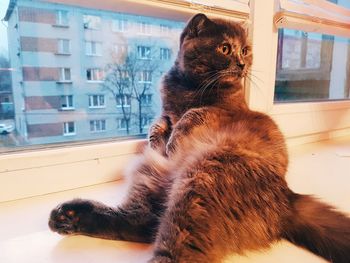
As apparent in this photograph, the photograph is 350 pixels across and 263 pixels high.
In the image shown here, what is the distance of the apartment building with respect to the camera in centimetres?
92

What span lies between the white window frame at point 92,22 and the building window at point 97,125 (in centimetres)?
34

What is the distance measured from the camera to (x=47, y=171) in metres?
0.88

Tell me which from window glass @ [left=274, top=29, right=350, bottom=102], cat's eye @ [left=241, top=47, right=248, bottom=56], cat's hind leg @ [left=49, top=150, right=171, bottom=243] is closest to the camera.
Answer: cat's hind leg @ [left=49, top=150, right=171, bottom=243]

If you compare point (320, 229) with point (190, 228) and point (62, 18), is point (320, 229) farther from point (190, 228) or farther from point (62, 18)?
point (62, 18)

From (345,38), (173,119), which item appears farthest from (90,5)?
(345,38)

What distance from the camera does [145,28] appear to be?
1149 millimetres

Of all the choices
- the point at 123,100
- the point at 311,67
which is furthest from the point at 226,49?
the point at 311,67

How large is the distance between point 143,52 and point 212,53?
0.35m

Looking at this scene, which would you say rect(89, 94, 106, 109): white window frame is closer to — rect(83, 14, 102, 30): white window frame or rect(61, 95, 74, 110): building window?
rect(61, 95, 74, 110): building window

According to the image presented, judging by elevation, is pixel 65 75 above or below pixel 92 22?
below

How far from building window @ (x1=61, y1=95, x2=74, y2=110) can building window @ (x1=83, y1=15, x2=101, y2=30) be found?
0.26 metres

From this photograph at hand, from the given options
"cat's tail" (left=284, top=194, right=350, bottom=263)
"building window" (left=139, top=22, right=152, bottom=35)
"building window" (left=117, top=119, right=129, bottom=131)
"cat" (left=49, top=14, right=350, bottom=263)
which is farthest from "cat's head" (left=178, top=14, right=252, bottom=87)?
"cat's tail" (left=284, top=194, right=350, bottom=263)

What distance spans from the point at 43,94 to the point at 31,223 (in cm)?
45

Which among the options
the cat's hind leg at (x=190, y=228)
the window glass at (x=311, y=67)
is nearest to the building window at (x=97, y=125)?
the cat's hind leg at (x=190, y=228)
